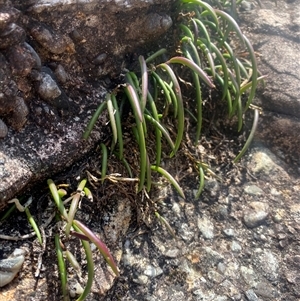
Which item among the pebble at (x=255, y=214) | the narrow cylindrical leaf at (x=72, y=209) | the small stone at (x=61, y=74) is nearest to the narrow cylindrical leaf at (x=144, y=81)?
the small stone at (x=61, y=74)

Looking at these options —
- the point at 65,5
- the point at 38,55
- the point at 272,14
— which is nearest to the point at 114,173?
the point at 38,55

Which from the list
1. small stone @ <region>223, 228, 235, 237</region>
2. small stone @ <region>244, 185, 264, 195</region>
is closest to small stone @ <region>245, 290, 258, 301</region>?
small stone @ <region>223, 228, 235, 237</region>

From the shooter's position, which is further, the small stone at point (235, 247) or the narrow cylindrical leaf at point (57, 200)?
the small stone at point (235, 247)

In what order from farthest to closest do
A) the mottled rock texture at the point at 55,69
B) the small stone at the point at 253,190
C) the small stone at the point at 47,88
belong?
the small stone at the point at 253,190 → the small stone at the point at 47,88 → the mottled rock texture at the point at 55,69

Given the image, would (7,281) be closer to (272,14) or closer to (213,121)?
(213,121)

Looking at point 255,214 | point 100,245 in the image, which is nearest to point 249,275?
point 255,214

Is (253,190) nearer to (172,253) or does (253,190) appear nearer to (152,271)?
(172,253)

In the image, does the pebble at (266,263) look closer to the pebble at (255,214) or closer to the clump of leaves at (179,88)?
the pebble at (255,214)
